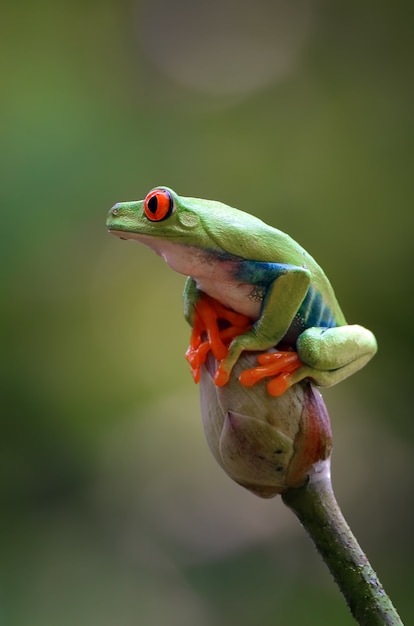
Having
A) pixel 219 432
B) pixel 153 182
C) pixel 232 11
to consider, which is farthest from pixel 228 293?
pixel 232 11

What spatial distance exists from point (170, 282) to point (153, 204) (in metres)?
1.93

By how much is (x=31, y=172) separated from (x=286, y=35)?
119cm

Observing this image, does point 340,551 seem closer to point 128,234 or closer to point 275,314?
point 275,314

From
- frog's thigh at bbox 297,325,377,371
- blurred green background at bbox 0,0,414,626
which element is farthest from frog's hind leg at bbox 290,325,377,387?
blurred green background at bbox 0,0,414,626

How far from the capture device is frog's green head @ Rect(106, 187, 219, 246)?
2.22ft

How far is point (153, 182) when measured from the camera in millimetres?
2670

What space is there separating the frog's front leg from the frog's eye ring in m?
0.12

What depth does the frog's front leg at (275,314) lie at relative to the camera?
660mm

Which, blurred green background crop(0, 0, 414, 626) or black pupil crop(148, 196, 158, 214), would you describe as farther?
blurred green background crop(0, 0, 414, 626)

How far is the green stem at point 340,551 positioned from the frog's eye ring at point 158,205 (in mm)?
292

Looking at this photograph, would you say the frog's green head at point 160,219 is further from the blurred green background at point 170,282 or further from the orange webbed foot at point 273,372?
the blurred green background at point 170,282

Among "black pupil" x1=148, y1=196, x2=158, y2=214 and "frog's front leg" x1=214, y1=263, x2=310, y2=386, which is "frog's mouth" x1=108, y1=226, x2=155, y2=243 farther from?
"frog's front leg" x1=214, y1=263, x2=310, y2=386

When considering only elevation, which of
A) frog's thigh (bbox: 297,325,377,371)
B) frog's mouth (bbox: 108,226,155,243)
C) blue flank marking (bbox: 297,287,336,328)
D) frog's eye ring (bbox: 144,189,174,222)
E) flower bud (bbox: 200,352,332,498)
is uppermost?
frog's eye ring (bbox: 144,189,174,222)

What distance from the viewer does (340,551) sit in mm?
621
